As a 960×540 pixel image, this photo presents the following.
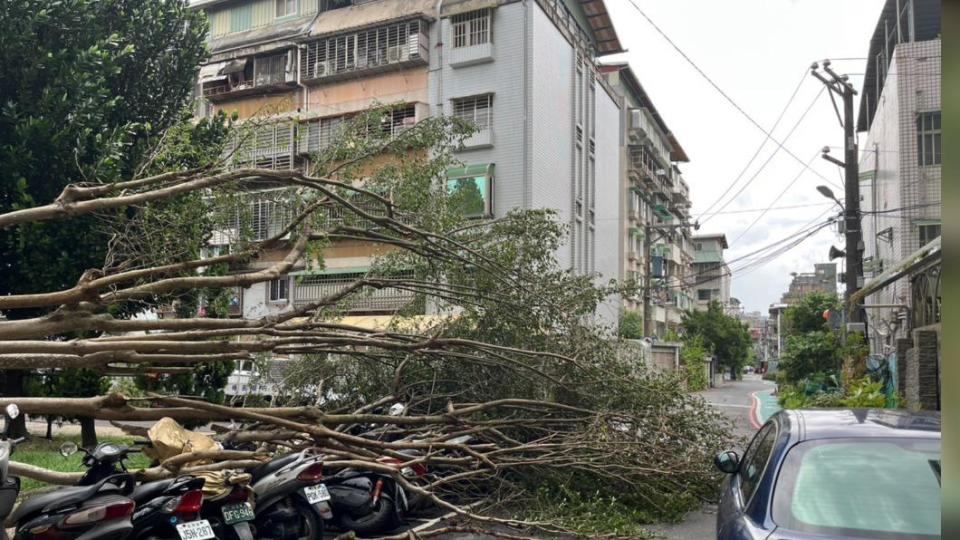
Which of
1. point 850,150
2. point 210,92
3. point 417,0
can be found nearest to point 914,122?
point 850,150

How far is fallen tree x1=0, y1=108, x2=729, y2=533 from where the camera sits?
23.8 ft

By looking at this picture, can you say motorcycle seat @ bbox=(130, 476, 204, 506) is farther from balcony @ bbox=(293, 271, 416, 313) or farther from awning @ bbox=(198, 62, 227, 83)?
awning @ bbox=(198, 62, 227, 83)

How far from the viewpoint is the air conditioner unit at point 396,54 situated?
2472 centimetres

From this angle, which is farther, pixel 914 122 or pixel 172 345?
pixel 914 122

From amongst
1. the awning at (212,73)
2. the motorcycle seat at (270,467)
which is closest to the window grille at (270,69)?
the awning at (212,73)

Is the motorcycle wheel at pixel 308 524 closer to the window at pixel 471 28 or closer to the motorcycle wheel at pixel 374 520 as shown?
the motorcycle wheel at pixel 374 520

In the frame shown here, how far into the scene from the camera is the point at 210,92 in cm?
Result: 2769

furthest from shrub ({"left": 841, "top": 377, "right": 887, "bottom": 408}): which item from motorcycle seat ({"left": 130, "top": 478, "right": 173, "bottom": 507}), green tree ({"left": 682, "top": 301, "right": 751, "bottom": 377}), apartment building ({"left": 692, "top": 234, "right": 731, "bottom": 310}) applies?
apartment building ({"left": 692, "top": 234, "right": 731, "bottom": 310})

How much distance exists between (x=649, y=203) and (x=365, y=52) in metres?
24.3

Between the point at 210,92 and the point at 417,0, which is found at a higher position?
the point at 417,0

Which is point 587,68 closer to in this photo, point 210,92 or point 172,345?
point 210,92

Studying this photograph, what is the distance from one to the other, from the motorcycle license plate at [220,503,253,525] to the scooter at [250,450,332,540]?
0.88ft

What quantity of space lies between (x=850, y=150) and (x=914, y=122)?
58.4 inches

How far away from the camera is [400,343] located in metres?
8.53
